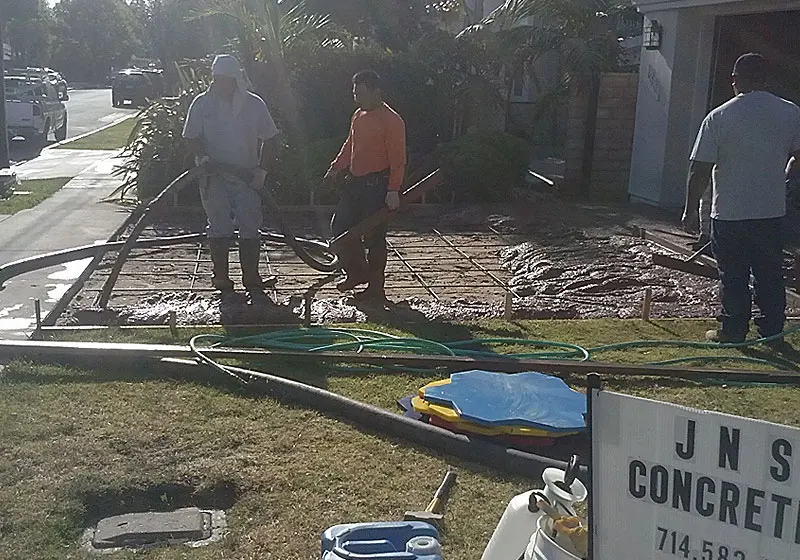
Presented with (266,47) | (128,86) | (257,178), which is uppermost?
(266,47)

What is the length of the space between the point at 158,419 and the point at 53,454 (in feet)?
1.92

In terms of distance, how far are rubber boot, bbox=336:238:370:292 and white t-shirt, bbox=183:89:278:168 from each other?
1075 millimetres

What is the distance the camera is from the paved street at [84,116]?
22.0 meters

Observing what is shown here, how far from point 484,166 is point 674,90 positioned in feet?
9.04

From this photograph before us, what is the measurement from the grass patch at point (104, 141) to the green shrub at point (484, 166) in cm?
959

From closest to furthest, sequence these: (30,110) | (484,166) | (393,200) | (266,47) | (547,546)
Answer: (547,546) < (393,200) < (484,166) < (266,47) < (30,110)

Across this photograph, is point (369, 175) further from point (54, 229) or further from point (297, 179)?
point (297, 179)

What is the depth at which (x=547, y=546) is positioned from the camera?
7.98 feet

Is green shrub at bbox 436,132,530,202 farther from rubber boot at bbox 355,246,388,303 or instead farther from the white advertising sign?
the white advertising sign

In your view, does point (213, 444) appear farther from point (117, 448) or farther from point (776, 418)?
point (776, 418)

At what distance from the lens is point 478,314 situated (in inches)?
277

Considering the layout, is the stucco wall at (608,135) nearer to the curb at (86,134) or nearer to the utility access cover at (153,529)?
the utility access cover at (153,529)

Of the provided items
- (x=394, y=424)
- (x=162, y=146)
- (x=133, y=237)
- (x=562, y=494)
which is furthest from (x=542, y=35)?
(x=562, y=494)

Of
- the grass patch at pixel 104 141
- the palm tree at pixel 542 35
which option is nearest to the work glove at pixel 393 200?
the palm tree at pixel 542 35
